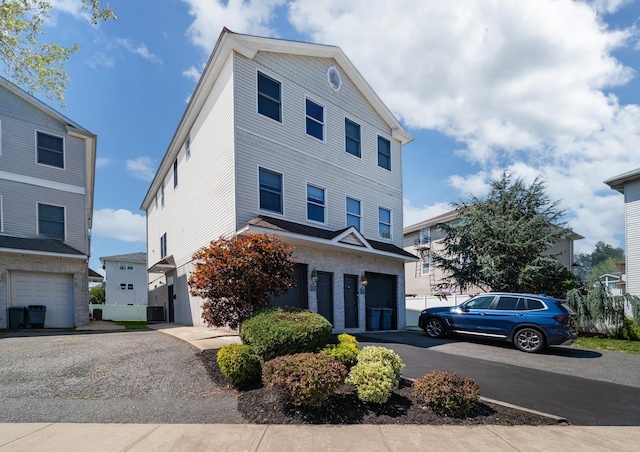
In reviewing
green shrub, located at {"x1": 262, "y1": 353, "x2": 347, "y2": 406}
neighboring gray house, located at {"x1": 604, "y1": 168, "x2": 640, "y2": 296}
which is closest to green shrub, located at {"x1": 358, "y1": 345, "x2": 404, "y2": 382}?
green shrub, located at {"x1": 262, "y1": 353, "x2": 347, "y2": 406}

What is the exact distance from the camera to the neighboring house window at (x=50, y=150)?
1525cm

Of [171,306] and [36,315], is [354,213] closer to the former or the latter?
[171,306]

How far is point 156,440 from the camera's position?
4297mm

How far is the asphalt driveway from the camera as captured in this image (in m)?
5.87

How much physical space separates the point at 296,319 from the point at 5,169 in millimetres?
14389

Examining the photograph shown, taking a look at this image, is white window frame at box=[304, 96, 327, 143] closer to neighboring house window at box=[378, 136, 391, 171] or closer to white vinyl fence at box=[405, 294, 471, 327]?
neighboring house window at box=[378, 136, 391, 171]

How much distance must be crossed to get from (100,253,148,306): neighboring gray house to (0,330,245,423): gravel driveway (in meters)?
31.7

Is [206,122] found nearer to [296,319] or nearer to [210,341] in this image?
[210,341]

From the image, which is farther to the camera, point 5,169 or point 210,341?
point 5,169

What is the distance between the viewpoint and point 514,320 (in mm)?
10914

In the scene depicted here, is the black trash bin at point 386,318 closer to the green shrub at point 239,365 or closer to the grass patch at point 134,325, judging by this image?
the grass patch at point 134,325

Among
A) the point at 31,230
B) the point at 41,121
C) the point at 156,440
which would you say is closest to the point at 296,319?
the point at 156,440

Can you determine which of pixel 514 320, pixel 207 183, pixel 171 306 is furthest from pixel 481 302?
pixel 171 306

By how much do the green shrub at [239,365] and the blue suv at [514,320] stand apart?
8.03 metres
